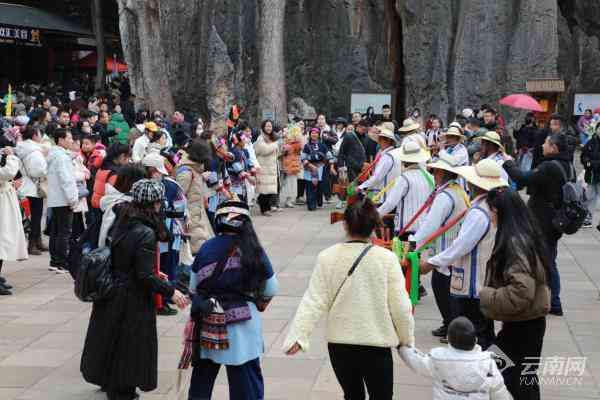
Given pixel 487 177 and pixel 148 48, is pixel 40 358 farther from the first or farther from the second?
pixel 148 48

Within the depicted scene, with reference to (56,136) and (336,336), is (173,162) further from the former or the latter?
(336,336)

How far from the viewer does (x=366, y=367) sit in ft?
17.0

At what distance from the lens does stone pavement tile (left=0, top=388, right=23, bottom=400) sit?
22.5 ft

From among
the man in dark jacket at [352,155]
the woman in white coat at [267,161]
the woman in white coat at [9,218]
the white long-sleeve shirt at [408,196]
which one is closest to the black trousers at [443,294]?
the white long-sleeve shirt at [408,196]

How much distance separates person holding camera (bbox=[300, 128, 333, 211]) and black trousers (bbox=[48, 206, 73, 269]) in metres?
6.65

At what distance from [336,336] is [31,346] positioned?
4.10 metres

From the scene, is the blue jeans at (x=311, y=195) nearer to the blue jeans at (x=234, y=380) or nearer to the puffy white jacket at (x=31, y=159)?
the puffy white jacket at (x=31, y=159)

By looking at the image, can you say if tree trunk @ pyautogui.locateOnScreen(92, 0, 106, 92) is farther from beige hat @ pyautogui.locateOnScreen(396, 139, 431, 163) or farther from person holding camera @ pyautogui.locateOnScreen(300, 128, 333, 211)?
beige hat @ pyautogui.locateOnScreen(396, 139, 431, 163)

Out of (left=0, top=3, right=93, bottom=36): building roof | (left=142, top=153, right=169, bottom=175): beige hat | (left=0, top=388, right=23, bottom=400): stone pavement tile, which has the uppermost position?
(left=0, top=3, right=93, bottom=36): building roof

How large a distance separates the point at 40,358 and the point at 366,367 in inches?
148

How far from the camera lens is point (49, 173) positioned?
11.4 metres

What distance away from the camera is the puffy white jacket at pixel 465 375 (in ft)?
16.1

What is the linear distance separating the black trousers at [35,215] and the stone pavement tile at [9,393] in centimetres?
550

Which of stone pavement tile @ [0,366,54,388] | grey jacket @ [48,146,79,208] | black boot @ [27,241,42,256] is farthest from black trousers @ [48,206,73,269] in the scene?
stone pavement tile @ [0,366,54,388]
